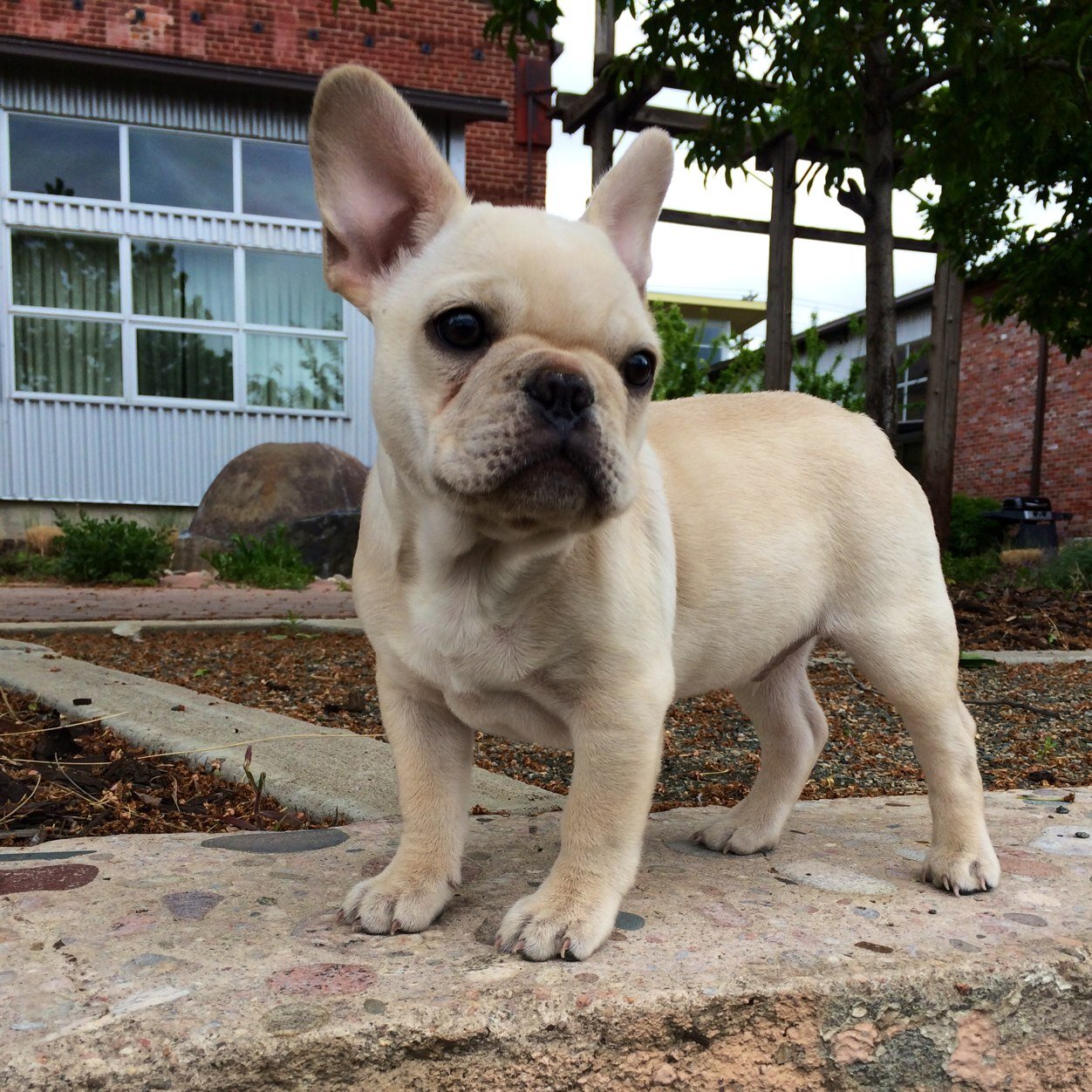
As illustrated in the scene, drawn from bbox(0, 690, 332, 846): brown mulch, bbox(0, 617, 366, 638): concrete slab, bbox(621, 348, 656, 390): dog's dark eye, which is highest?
bbox(621, 348, 656, 390): dog's dark eye

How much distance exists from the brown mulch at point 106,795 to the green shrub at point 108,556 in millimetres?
8286

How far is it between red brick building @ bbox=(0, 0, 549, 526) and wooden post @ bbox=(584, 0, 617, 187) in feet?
10.7

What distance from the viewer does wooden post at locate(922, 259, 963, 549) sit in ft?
39.5

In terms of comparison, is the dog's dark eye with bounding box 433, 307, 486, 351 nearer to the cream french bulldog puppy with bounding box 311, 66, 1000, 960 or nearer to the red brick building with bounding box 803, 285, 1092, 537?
the cream french bulldog puppy with bounding box 311, 66, 1000, 960

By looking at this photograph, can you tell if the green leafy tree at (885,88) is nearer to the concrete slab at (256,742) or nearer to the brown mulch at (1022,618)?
the brown mulch at (1022,618)

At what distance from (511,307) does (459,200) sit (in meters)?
0.51

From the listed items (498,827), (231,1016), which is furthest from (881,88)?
(231,1016)

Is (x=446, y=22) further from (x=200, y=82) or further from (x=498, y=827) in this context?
(x=498, y=827)

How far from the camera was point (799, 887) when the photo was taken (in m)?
2.50

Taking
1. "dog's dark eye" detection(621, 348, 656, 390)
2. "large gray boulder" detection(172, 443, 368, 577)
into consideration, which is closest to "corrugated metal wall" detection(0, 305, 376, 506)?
"large gray boulder" detection(172, 443, 368, 577)

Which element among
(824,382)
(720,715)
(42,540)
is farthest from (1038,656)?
(824,382)

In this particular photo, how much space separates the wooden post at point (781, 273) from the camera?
11766mm

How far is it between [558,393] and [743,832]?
1.48m

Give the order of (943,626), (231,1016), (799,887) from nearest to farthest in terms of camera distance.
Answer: (231,1016) → (799,887) → (943,626)
